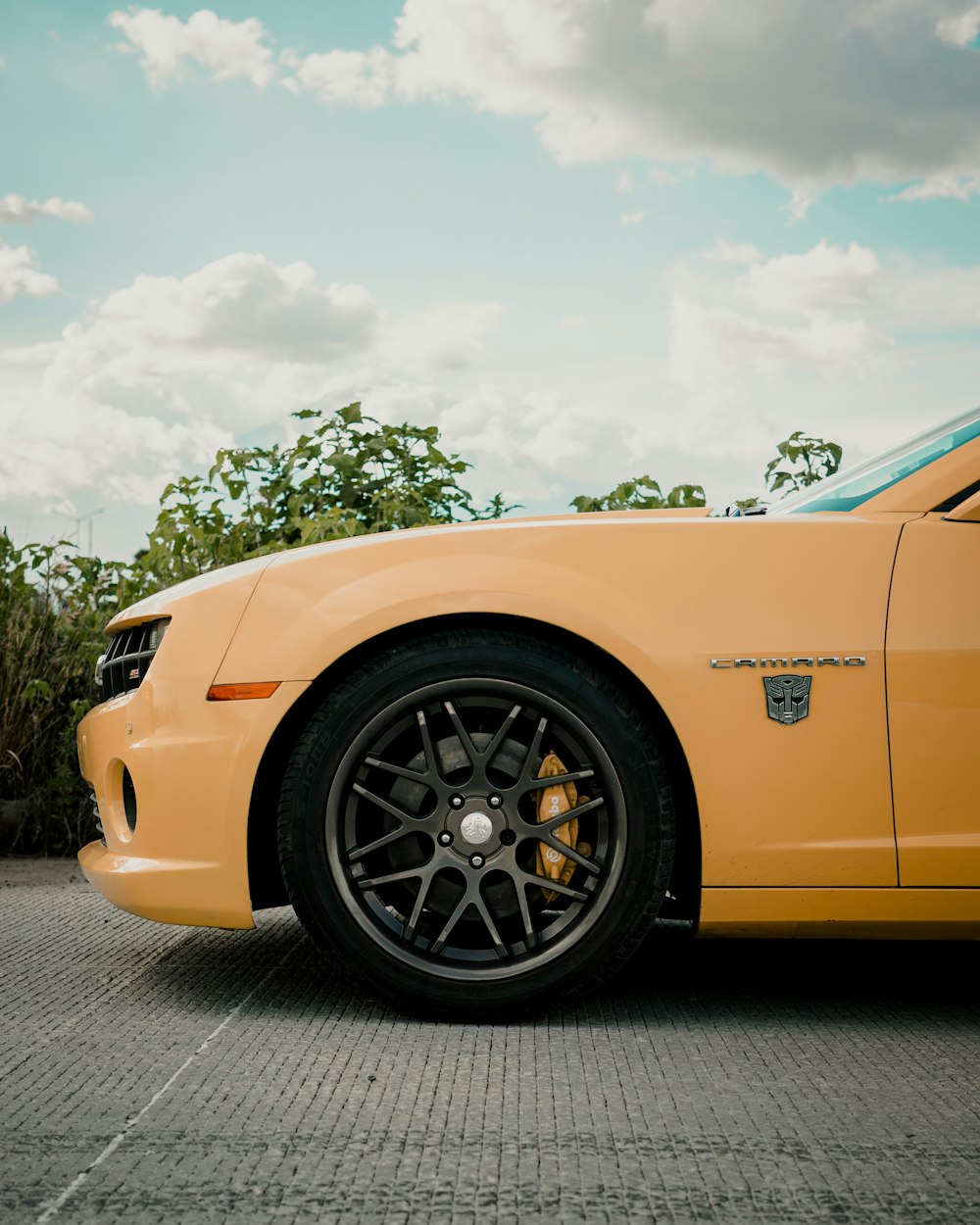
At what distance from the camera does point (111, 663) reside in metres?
3.46

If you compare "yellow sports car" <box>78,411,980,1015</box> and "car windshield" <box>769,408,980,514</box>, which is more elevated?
"car windshield" <box>769,408,980,514</box>

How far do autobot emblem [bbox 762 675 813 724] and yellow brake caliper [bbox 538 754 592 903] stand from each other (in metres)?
0.48

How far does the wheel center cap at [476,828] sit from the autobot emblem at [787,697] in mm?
673

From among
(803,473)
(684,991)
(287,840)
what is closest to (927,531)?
A: (684,991)

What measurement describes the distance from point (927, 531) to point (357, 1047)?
5.55 ft

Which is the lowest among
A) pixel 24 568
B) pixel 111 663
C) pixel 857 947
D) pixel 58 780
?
pixel 857 947

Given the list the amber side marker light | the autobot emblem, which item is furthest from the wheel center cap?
the autobot emblem

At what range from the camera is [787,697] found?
2.85 m

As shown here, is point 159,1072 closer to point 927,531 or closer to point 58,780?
point 927,531

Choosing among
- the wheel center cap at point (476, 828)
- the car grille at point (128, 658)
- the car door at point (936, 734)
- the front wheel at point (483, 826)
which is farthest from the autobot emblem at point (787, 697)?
the car grille at point (128, 658)

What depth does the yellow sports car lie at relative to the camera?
2840 millimetres

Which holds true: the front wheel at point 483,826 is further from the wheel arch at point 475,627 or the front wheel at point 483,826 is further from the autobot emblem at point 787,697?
the autobot emblem at point 787,697

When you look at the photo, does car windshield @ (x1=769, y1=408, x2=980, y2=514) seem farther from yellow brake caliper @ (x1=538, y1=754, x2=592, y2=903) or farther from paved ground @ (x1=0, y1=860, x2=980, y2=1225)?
paved ground @ (x1=0, y1=860, x2=980, y2=1225)

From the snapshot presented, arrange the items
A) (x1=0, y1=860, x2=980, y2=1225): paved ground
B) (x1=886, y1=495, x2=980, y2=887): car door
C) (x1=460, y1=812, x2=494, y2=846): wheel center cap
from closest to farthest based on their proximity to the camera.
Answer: (x1=0, y1=860, x2=980, y2=1225): paved ground < (x1=886, y1=495, x2=980, y2=887): car door < (x1=460, y1=812, x2=494, y2=846): wheel center cap
